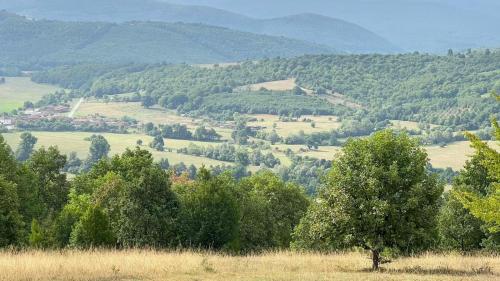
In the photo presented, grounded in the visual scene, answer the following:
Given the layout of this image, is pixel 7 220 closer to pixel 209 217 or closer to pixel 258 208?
pixel 209 217

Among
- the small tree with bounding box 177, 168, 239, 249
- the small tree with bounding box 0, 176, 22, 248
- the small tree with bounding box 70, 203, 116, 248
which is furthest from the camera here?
the small tree with bounding box 177, 168, 239, 249

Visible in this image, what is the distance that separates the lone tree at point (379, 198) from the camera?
28.7 m

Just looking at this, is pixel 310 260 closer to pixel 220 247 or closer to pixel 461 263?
pixel 461 263

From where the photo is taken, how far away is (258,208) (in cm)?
6112

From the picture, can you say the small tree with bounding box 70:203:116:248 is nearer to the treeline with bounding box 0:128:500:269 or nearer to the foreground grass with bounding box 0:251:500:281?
the treeline with bounding box 0:128:500:269

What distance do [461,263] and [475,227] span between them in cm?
2042

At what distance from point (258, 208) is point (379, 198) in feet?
107

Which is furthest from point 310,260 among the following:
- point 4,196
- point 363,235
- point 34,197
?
point 34,197

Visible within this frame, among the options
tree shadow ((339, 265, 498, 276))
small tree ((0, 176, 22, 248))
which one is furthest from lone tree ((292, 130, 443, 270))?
small tree ((0, 176, 22, 248))

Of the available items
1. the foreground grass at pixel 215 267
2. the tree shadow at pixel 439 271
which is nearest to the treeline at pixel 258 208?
the tree shadow at pixel 439 271

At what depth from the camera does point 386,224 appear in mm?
28891

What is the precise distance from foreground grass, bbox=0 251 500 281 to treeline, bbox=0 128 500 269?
1.11 m

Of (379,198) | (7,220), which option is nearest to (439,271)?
(379,198)

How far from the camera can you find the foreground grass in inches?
1000
